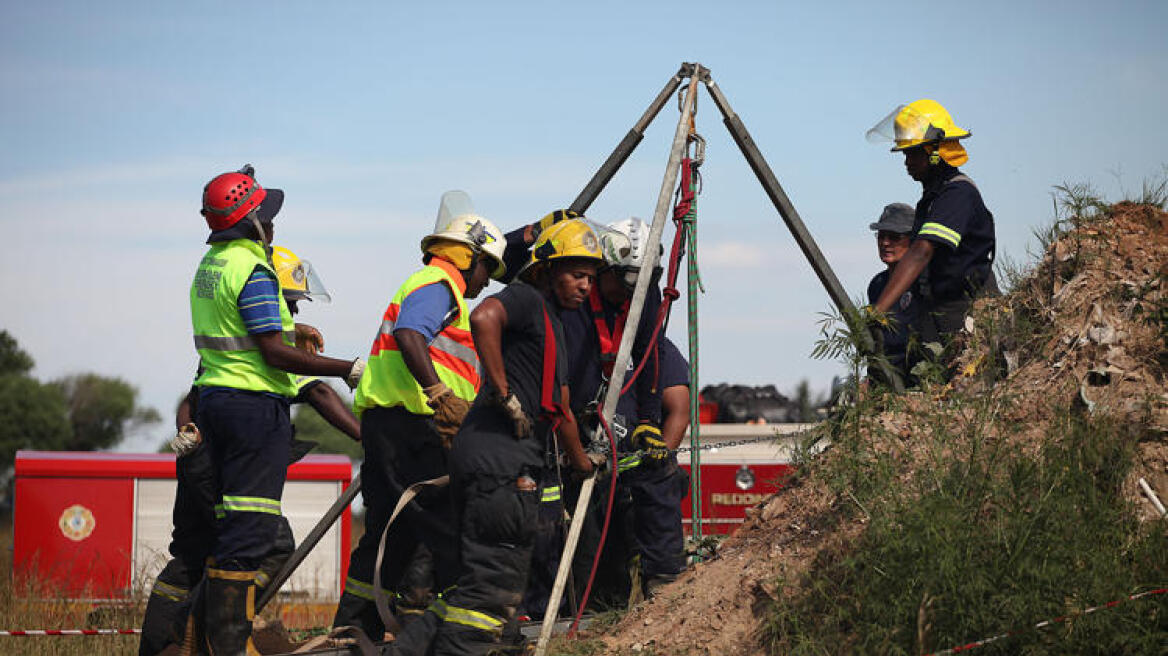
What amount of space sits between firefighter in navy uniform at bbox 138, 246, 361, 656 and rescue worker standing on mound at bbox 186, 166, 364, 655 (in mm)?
81

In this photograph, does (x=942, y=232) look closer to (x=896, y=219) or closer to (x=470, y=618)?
(x=896, y=219)

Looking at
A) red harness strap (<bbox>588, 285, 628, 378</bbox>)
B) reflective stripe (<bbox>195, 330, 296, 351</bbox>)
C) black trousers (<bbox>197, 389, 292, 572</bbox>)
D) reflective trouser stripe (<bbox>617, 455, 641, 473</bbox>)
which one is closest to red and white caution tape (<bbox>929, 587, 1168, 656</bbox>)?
reflective trouser stripe (<bbox>617, 455, 641, 473</bbox>)

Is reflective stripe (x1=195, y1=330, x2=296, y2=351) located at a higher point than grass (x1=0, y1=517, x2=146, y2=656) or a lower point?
higher

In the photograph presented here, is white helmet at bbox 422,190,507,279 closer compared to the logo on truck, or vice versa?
white helmet at bbox 422,190,507,279

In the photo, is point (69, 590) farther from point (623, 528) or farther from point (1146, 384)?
point (1146, 384)

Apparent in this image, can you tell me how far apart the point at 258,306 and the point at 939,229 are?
3.46 metres

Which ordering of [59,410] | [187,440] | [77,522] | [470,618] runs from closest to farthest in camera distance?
[470,618]
[187,440]
[77,522]
[59,410]

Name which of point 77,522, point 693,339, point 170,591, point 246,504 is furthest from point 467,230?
point 77,522

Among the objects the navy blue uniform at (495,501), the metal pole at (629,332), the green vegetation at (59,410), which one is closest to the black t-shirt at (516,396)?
the navy blue uniform at (495,501)

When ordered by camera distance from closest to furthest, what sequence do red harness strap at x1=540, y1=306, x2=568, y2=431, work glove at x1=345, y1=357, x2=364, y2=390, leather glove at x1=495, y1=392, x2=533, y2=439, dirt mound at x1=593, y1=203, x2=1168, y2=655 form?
dirt mound at x1=593, y1=203, x2=1168, y2=655 < leather glove at x1=495, y1=392, x2=533, y2=439 < red harness strap at x1=540, y1=306, x2=568, y2=431 < work glove at x1=345, y1=357, x2=364, y2=390

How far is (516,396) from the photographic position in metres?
5.52

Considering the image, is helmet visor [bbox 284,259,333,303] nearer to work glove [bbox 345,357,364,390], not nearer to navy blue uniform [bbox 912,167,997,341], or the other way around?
work glove [bbox 345,357,364,390]

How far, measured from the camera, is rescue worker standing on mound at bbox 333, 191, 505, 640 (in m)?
6.20

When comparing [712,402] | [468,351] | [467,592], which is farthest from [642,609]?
[712,402]
